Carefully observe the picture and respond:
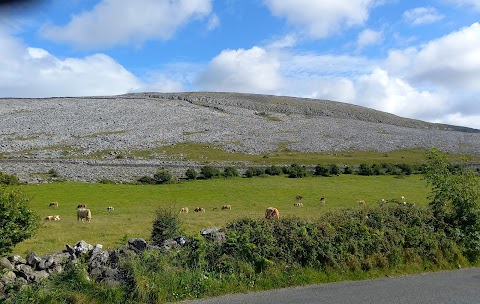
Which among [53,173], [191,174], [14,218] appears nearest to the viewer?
[14,218]

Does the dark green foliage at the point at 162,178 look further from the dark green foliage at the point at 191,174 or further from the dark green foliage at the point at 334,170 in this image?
the dark green foliage at the point at 334,170

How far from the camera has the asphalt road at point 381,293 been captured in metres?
10.1

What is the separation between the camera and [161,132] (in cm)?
11344

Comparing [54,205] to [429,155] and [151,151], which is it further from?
[151,151]

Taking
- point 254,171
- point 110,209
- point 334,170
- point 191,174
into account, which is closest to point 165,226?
point 110,209

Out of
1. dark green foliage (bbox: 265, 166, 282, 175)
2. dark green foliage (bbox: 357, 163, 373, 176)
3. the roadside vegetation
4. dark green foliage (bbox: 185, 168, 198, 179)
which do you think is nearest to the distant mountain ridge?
dark green foliage (bbox: 265, 166, 282, 175)

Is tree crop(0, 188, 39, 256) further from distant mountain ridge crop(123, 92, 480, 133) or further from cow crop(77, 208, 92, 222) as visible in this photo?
Answer: distant mountain ridge crop(123, 92, 480, 133)

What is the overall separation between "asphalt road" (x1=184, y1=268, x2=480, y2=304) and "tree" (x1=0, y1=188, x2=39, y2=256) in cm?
663

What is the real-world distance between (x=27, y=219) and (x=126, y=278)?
6.14 m

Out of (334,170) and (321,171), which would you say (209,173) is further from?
(334,170)

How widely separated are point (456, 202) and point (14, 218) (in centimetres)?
1451

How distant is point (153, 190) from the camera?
5484 cm

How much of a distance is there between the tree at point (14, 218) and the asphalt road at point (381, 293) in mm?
6626

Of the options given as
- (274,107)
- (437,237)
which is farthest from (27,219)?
(274,107)
